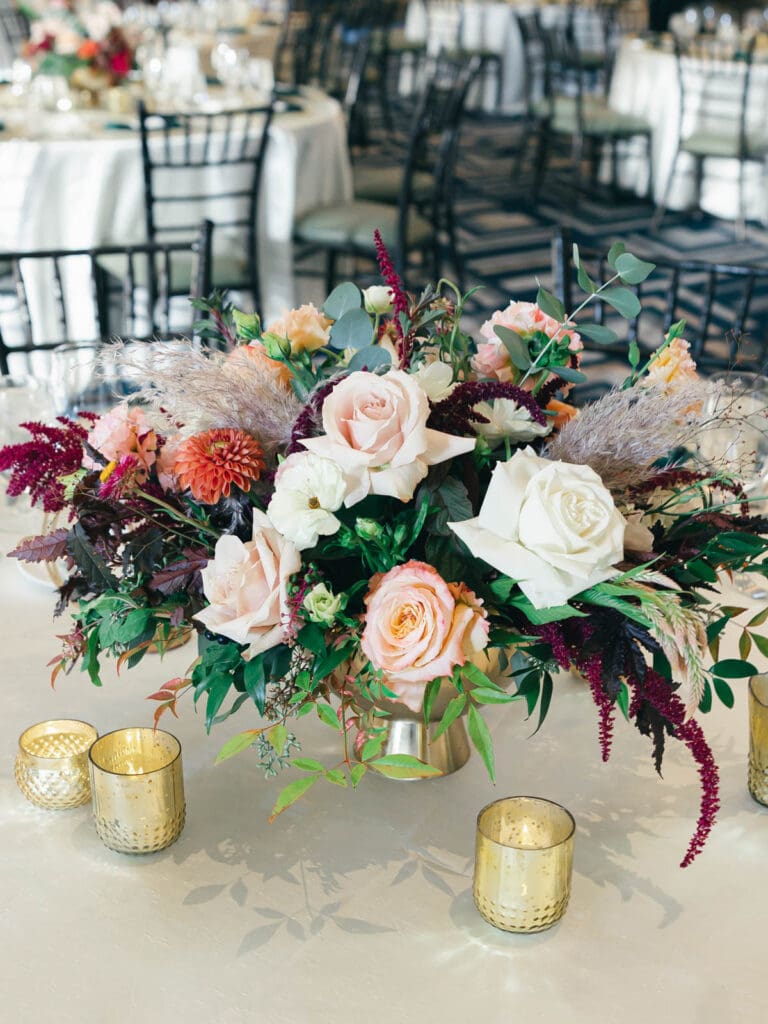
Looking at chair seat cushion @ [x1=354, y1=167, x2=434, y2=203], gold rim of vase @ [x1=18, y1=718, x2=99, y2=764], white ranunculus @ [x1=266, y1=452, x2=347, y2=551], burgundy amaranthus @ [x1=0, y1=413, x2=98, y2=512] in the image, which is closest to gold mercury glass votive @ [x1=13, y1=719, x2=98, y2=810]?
gold rim of vase @ [x1=18, y1=718, x2=99, y2=764]

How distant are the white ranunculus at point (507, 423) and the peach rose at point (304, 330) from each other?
0.16m

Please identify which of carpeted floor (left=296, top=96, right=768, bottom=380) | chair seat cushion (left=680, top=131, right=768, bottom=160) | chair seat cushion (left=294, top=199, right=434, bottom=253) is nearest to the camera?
chair seat cushion (left=294, top=199, right=434, bottom=253)

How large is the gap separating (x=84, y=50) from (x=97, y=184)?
84cm

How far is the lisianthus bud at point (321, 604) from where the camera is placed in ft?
2.83

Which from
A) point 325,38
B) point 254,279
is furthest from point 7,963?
point 325,38

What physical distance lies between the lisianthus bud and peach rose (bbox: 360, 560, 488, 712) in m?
0.03

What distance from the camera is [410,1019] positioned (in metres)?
0.85

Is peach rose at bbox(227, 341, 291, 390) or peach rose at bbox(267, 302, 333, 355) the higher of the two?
peach rose at bbox(267, 302, 333, 355)

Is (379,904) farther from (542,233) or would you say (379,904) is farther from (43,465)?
(542,233)

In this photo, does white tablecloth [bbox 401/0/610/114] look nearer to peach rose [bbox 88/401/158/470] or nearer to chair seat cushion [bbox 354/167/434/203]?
chair seat cushion [bbox 354/167/434/203]

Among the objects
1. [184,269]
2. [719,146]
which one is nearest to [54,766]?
[184,269]

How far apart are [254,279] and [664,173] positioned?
3384 millimetres

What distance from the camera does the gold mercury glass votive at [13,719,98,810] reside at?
3.40ft

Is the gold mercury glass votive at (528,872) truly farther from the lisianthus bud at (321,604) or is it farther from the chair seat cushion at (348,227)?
the chair seat cushion at (348,227)
